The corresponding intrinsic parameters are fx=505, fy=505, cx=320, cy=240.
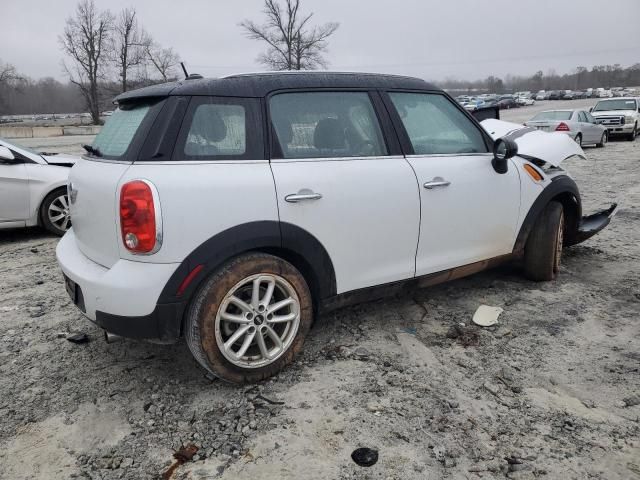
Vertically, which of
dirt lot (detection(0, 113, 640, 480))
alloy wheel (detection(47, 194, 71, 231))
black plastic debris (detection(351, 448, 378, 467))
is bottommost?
black plastic debris (detection(351, 448, 378, 467))

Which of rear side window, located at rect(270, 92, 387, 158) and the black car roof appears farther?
rear side window, located at rect(270, 92, 387, 158)

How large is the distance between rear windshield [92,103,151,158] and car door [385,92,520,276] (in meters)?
1.60

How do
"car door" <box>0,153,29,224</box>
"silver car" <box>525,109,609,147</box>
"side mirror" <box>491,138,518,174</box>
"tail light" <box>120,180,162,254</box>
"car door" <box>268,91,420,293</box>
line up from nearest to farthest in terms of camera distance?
"tail light" <box>120,180,162,254</box> → "car door" <box>268,91,420,293</box> → "side mirror" <box>491,138,518,174</box> → "car door" <box>0,153,29,224</box> → "silver car" <box>525,109,609,147</box>

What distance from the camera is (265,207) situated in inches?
108

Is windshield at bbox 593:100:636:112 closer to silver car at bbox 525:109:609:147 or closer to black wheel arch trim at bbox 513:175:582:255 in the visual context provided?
silver car at bbox 525:109:609:147

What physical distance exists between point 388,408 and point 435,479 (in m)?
0.54

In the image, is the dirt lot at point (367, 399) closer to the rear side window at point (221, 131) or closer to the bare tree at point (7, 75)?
the rear side window at point (221, 131)

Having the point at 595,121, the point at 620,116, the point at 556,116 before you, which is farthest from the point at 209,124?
the point at 620,116

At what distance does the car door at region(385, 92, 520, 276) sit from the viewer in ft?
11.2

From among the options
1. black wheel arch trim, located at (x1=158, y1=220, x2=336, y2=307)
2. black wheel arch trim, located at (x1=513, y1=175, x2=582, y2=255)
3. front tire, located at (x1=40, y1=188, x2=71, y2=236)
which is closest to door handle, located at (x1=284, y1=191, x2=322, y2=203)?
black wheel arch trim, located at (x1=158, y1=220, x2=336, y2=307)

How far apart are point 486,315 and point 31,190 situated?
570 centimetres

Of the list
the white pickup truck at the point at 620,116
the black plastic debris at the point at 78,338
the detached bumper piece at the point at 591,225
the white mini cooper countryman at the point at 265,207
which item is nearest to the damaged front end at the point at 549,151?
the detached bumper piece at the point at 591,225

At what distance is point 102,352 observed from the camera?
11.2 ft

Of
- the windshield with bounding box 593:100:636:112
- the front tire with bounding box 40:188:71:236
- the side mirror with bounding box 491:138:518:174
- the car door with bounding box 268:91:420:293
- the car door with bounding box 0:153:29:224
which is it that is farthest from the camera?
the windshield with bounding box 593:100:636:112
